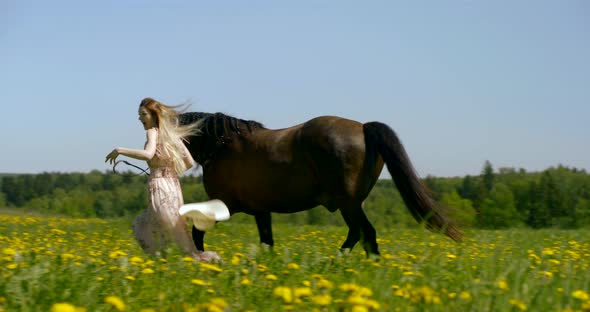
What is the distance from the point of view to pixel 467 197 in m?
85.6

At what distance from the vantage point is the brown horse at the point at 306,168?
6.91m

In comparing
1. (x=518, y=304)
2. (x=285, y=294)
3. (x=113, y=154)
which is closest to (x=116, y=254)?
(x=113, y=154)

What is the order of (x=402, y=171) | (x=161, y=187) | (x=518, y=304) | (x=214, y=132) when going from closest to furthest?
(x=518, y=304)
(x=161, y=187)
(x=402, y=171)
(x=214, y=132)

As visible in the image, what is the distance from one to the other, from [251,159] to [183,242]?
1.59m

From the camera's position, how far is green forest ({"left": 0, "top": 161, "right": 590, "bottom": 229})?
6116cm

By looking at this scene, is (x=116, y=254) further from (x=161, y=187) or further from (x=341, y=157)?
(x=341, y=157)

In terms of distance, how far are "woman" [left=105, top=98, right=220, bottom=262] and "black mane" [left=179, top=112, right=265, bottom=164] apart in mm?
1171

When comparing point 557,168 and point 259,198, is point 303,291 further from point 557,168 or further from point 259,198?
point 557,168

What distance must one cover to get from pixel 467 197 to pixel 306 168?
81591 millimetres

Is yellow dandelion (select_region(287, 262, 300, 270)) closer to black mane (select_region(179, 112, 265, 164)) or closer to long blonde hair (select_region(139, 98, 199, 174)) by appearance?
long blonde hair (select_region(139, 98, 199, 174))

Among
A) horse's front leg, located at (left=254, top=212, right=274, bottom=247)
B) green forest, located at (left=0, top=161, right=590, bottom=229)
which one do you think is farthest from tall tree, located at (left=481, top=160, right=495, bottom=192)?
horse's front leg, located at (left=254, top=212, right=274, bottom=247)

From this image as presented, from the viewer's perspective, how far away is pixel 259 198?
757 cm

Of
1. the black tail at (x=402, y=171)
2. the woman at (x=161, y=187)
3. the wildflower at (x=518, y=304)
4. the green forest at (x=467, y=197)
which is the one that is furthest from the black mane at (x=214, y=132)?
the green forest at (x=467, y=197)

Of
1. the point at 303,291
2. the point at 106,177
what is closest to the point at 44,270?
the point at 303,291
